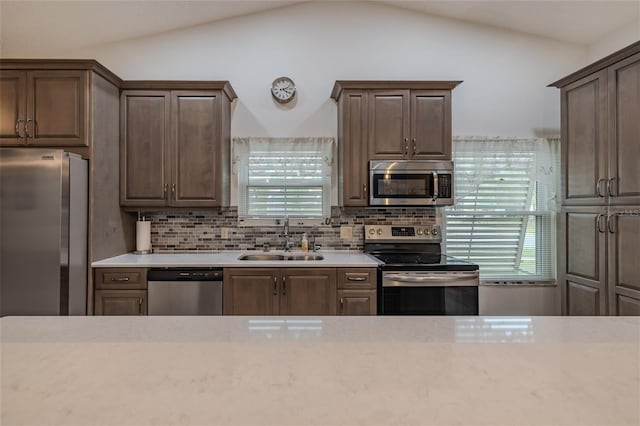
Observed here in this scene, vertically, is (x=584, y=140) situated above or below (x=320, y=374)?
above

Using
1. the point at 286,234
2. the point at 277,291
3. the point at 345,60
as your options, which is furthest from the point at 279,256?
the point at 345,60

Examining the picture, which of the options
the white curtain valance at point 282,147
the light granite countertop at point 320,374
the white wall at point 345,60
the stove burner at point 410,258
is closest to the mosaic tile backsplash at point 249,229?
the stove burner at point 410,258

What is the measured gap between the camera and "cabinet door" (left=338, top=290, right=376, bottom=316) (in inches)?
119

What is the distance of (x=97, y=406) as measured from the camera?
0.59 metres

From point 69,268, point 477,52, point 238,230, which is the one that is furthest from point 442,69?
point 69,268

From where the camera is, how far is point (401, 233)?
3.70 metres

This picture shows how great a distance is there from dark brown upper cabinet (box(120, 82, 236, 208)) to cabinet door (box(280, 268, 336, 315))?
38.0 inches

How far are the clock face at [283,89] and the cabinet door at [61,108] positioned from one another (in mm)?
1524

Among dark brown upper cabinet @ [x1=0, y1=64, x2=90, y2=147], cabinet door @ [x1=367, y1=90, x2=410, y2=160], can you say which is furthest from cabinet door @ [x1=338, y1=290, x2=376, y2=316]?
dark brown upper cabinet @ [x1=0, y1=64, x2=90, y2=147]

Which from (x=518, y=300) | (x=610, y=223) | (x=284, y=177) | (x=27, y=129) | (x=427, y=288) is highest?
(x=27, y=129)

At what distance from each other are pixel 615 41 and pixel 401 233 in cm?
252

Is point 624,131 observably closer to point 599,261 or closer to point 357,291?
point 599,261

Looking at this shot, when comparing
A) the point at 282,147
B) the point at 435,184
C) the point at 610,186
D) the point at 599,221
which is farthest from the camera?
the point at 282,147

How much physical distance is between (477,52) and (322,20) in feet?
4.97
